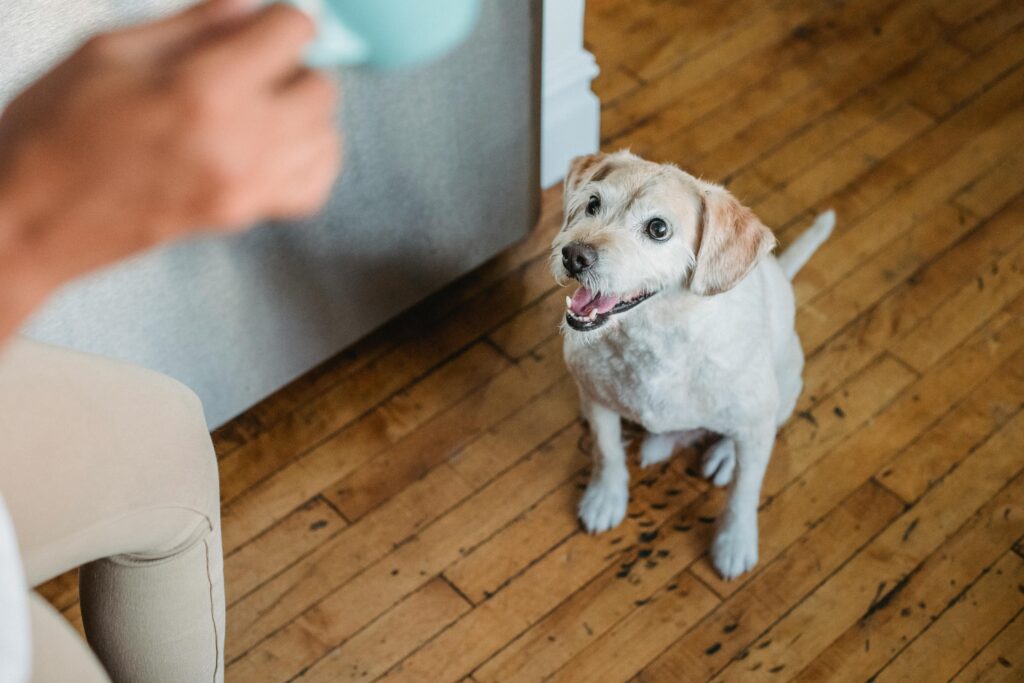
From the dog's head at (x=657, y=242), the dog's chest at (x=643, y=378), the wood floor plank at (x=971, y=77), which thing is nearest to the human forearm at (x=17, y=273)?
the dog's head at (x=657, y=242)

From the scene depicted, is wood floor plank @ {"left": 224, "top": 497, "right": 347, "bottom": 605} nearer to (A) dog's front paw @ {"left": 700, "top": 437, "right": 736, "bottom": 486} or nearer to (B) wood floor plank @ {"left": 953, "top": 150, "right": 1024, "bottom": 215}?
(A) dog's front paw @ {"left": 700, "top": 437, "right": 736, "bottom": 486}

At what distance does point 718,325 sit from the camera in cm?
139

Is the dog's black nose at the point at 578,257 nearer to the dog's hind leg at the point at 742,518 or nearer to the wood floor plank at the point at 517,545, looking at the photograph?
the dog's hind leg at the point at 742,518

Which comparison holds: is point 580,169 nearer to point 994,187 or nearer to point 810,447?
point 810,447

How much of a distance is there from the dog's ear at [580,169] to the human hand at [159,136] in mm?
962

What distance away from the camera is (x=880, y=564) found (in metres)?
1.67

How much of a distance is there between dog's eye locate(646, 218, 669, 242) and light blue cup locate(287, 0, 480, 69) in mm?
818

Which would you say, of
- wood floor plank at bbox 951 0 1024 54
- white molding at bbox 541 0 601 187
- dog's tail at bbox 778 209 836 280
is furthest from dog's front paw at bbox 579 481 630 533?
wood floor plank at bbox 951 0 1024 54

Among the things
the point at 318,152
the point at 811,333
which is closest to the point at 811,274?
the point at 811,333

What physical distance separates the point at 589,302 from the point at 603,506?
45 centimetres

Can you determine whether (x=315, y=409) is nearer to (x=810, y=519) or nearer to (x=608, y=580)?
(x=608, y=580)

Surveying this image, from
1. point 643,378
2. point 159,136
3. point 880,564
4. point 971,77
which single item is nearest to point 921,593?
point 880,564

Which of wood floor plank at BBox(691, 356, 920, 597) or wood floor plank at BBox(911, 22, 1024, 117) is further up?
wood floor plank at BBox(911, 22, 1024, 117)

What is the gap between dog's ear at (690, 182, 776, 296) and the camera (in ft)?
4.26
